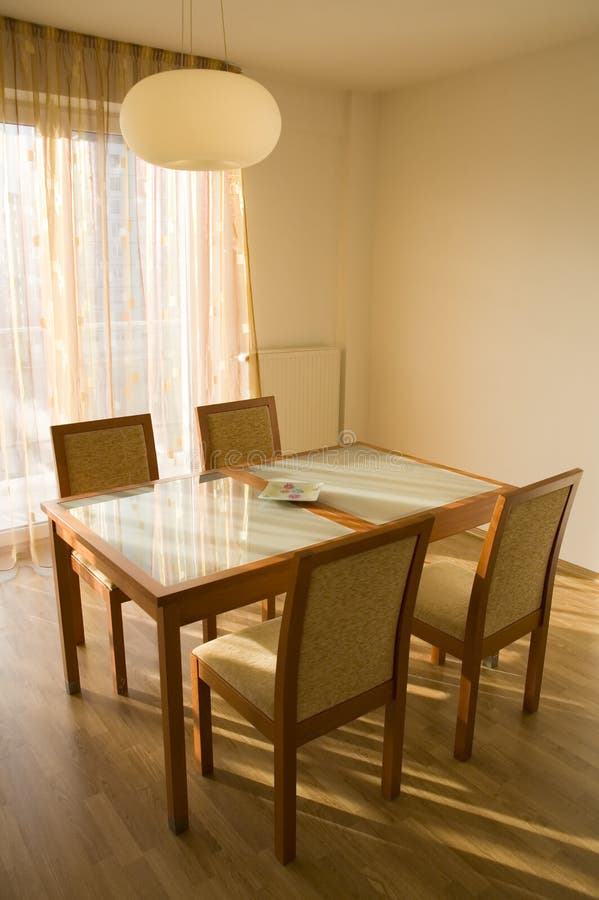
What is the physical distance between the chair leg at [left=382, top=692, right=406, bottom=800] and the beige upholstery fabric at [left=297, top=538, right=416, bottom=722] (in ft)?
0.44

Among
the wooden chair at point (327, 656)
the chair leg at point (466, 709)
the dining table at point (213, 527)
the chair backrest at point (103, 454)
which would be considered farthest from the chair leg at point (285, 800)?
the chair backrest at point (103, 454)

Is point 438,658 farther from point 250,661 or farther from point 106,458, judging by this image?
point 106,458

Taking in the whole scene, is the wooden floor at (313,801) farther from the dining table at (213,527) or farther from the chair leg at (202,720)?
the dining table at (213,527)

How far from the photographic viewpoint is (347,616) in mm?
1819

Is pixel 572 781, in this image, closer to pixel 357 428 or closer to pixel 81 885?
pixel 81 885

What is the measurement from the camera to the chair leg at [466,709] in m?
2.24

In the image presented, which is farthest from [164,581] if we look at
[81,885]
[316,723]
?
[81,885]

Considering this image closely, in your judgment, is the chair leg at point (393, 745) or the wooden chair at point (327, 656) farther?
the chair leg at point (393, 745)

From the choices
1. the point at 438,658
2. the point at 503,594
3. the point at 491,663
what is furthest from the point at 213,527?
the point at 491,663

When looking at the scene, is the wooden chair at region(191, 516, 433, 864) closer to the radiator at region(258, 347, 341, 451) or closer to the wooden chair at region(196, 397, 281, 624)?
the wooden chair at region(196, 397, 281, 624)

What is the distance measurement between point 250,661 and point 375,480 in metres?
1.06

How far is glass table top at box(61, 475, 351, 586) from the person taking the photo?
2.04 metres

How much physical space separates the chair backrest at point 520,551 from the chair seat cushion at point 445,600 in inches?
3.4

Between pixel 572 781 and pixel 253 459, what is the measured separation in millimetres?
1809
